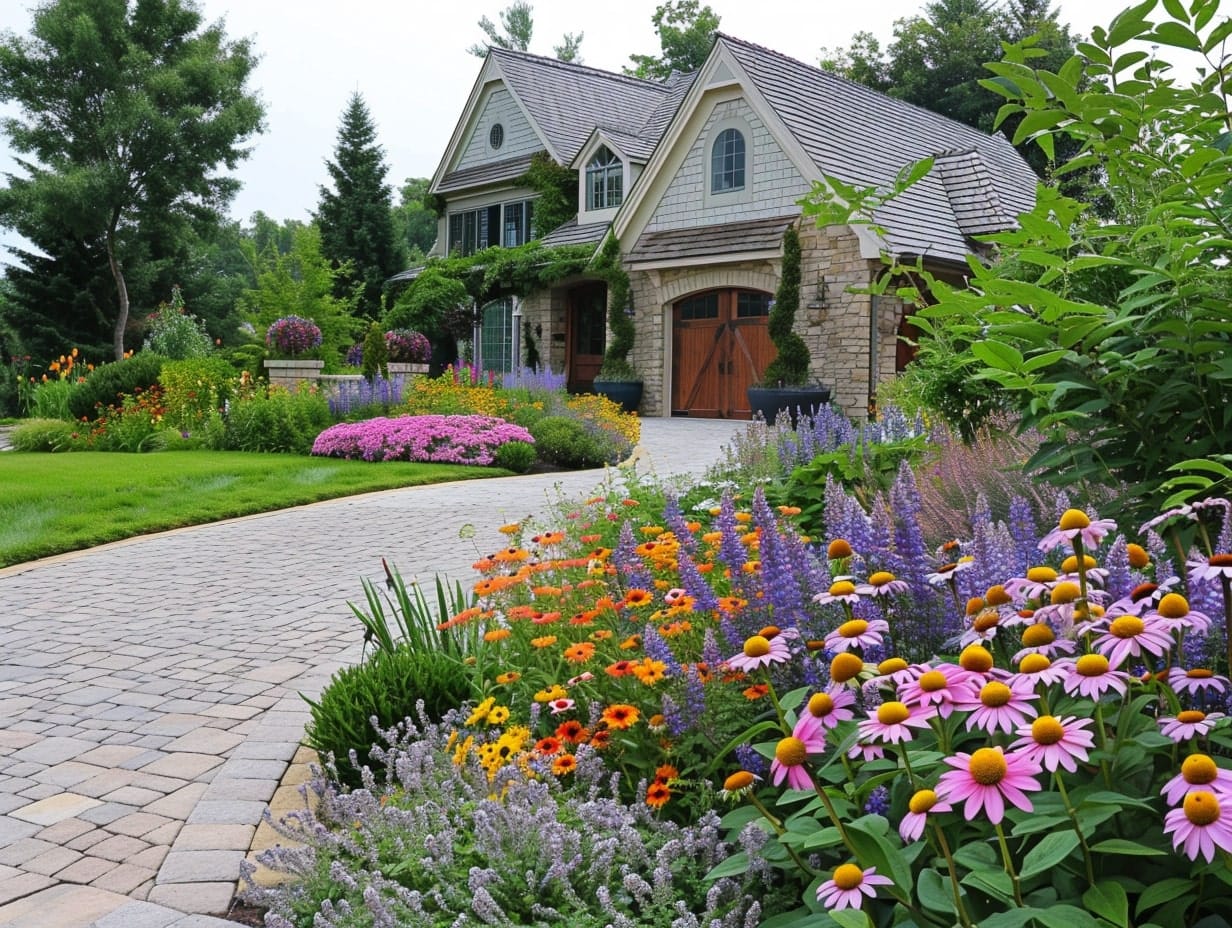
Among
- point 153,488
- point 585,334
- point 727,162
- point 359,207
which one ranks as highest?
point 359,207

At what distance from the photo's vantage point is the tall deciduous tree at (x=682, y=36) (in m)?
37.9

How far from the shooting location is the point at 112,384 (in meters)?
17.0

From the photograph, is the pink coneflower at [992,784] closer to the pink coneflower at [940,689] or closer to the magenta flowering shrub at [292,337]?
the pink coneflower at [940,689]

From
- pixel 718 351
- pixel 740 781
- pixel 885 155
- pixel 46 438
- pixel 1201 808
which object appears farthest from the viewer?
pixel 718 351

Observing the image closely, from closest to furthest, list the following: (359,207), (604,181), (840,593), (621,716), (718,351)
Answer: (840,593)
(621,716)
(718,351)
(604,181)
(359,207)

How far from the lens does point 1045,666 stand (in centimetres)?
150

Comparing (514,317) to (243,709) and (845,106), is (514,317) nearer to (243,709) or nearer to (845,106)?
(845,106)

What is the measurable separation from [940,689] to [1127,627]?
0.32m

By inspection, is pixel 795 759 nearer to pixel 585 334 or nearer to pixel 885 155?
pixel 885 155

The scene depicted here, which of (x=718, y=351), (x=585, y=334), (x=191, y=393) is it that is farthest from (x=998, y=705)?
(x=585, y=334)

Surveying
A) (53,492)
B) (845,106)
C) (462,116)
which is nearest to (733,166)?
(845,106)

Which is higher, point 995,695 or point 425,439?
point 995,695

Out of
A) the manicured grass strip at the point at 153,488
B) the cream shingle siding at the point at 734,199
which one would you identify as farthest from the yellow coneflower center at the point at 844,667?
the cream shingle siding at the point at 734,199

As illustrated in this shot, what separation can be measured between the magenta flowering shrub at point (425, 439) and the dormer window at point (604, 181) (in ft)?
33.3
